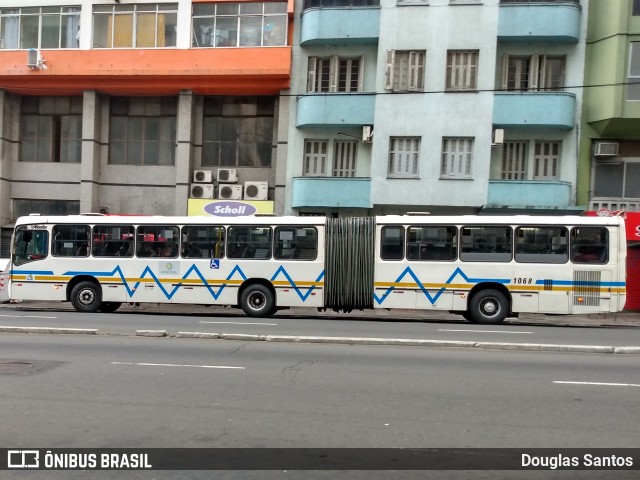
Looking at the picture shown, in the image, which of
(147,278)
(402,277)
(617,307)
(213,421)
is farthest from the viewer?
(147,278)

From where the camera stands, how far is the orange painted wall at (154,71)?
77.0ft

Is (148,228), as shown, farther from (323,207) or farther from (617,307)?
(617,307)

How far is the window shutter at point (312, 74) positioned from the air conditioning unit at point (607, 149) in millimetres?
10726

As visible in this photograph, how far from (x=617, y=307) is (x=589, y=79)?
35.5 ft

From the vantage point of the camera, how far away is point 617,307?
48.6ft

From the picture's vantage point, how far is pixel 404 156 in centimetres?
2308

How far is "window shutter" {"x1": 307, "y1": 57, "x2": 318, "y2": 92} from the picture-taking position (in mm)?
23766

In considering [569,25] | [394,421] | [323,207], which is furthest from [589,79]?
[394,421]

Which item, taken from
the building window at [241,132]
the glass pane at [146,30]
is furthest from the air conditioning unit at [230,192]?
the glass pane at [146,30]

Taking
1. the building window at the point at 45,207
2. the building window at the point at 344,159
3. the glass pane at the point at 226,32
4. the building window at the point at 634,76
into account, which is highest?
the glass pane at the point at 226,32

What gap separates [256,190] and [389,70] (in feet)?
22.7

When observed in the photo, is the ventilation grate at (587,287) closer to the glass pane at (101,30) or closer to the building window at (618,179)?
the building window at (618,179)

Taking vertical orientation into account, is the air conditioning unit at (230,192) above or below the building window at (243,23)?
below

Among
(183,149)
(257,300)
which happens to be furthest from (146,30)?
(257,300)
